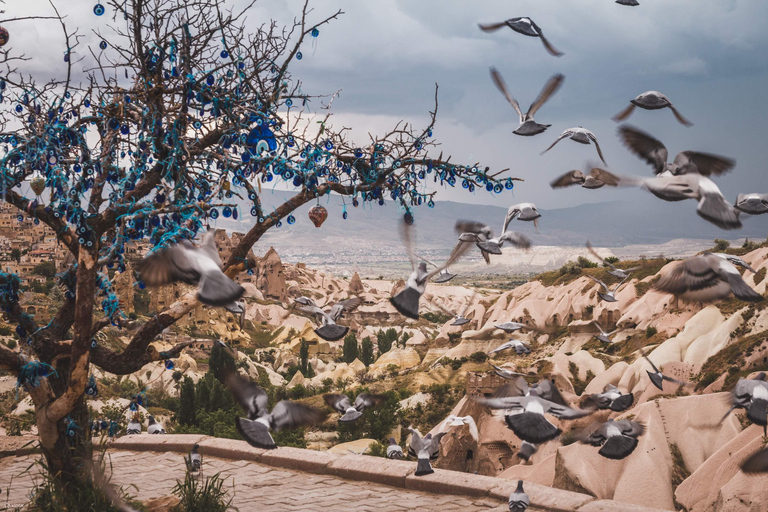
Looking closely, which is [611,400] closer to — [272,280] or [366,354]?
[366,354]

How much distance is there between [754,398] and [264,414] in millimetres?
3874

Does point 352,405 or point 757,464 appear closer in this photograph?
point 757,464

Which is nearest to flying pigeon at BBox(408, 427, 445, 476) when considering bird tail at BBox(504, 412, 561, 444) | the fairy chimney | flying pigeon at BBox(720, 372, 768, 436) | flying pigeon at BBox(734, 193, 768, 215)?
bird tail at BBox(504, 412, 561, 444)

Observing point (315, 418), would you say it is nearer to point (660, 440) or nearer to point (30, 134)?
point (30, 134)

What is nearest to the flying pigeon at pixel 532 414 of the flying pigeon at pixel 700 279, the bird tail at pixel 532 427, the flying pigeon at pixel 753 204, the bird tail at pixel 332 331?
the bird tail at pixel 532 427

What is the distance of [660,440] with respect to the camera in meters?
20.8

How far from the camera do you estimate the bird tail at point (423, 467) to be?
23.8ft

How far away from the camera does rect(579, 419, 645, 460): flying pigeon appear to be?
18.6ft

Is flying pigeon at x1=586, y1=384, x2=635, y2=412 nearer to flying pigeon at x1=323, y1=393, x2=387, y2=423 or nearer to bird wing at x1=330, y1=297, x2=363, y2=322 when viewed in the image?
flying pigeon at x1=323, y1=393, x2=387, y2=423

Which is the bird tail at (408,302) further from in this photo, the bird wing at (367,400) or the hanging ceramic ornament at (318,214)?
the hanging ceramic ornament at (318,214)

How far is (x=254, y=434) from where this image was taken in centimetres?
516

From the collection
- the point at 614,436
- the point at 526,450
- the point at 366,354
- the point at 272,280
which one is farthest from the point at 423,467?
the point at 272,280

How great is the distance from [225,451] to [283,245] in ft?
620

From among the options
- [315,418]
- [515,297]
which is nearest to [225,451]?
[315,418]
